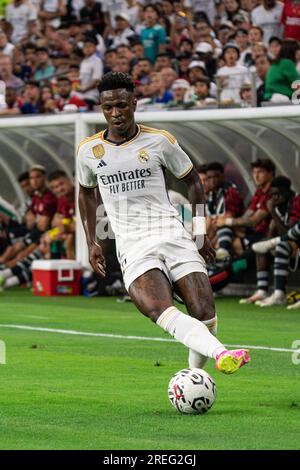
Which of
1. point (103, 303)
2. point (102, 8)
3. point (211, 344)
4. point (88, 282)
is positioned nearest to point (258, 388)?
point (211, 344)

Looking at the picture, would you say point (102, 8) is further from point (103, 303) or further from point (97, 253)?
point (97, 253)

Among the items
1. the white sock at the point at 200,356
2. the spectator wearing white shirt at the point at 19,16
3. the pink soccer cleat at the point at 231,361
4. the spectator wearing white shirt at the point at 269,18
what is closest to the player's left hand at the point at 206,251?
the white sock at the point at 200,356

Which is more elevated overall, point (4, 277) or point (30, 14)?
Answer: point (30, 14)

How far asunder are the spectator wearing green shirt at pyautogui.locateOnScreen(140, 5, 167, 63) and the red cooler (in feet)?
15.8

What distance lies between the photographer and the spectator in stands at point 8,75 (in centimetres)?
2545

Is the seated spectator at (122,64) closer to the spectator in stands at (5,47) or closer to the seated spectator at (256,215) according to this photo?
the seated spectator at (256,215)

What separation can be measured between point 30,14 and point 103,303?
11.1 meters

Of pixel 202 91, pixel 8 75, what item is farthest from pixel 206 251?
pixel 8 75

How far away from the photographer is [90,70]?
2392 centimetres

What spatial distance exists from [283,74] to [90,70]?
21.0ft

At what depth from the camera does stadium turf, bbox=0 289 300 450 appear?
787 centimetres

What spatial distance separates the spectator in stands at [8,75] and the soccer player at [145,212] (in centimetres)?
1575

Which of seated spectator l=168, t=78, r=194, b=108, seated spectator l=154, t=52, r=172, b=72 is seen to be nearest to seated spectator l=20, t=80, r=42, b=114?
seated spectator l=154, t=52, r=172, b=72

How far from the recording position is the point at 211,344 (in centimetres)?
884
